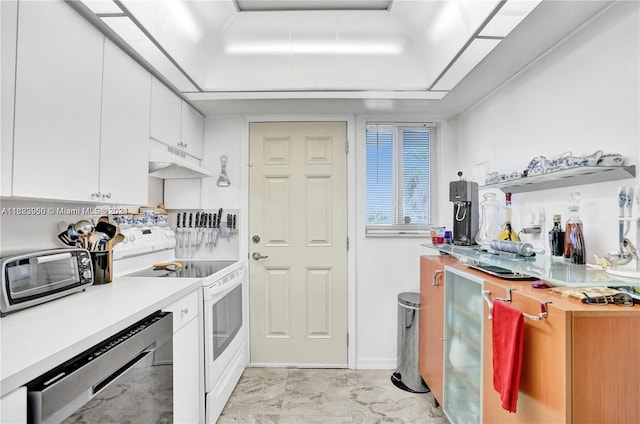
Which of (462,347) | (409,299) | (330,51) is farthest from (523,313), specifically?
(330,51)

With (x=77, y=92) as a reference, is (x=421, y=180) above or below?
below

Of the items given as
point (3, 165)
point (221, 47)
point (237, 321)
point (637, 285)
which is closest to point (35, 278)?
point (3, 165)

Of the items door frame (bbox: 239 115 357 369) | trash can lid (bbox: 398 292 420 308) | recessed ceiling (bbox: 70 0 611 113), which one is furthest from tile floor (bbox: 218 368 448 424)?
recessed ceiling (bbox: 70 0 611 113)

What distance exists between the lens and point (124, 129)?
5.32 feet

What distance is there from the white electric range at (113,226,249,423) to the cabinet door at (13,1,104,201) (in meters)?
0.76

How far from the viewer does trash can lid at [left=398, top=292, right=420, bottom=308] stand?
2.31 meters

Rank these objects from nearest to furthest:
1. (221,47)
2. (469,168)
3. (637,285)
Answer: (637,285) → (221,47) → (469,168)

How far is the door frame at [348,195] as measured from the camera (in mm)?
2645

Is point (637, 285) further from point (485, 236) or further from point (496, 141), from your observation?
point (496, 141)

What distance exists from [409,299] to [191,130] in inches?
85.7

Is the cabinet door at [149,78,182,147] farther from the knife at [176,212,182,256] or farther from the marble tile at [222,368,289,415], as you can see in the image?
the marble tile at [222,368,289,415]

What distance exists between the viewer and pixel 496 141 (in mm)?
2160

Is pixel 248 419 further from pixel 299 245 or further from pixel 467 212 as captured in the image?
pixel 467 212

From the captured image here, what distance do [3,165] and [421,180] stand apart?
8.59 ft
